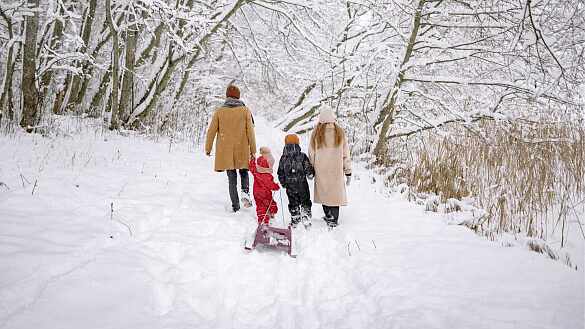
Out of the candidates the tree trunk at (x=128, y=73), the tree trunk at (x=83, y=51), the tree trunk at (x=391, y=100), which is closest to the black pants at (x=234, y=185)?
the tree trunk at (x=391, y=100)

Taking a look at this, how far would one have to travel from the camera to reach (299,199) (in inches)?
164

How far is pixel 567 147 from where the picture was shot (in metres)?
4.93

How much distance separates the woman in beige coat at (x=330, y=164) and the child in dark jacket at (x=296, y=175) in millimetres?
154

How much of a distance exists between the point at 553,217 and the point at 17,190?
18.5ft

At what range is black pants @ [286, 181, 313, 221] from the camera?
4086 mm

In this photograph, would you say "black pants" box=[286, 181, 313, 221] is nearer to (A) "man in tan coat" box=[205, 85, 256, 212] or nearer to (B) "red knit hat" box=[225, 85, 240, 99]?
(A) "man in tan coat" box=[205, 85, 256, 212]

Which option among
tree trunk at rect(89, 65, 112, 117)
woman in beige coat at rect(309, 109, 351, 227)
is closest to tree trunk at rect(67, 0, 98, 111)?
tree trunk at rect(89, 65, 112, 117)

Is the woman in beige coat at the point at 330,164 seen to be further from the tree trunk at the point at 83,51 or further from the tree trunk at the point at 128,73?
the tree trunk at the point at 83,51

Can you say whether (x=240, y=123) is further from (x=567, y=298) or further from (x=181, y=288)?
(x=567, y=298)

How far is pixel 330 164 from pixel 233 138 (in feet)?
4.29

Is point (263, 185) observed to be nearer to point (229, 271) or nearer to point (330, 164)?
point (330, 164)

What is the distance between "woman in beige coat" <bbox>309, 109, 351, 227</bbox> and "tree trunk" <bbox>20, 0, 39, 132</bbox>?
5.88 meters

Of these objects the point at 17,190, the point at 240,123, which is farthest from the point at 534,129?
the point at 17,190

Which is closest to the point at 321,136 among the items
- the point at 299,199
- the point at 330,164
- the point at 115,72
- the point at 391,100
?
the point at 330,164
